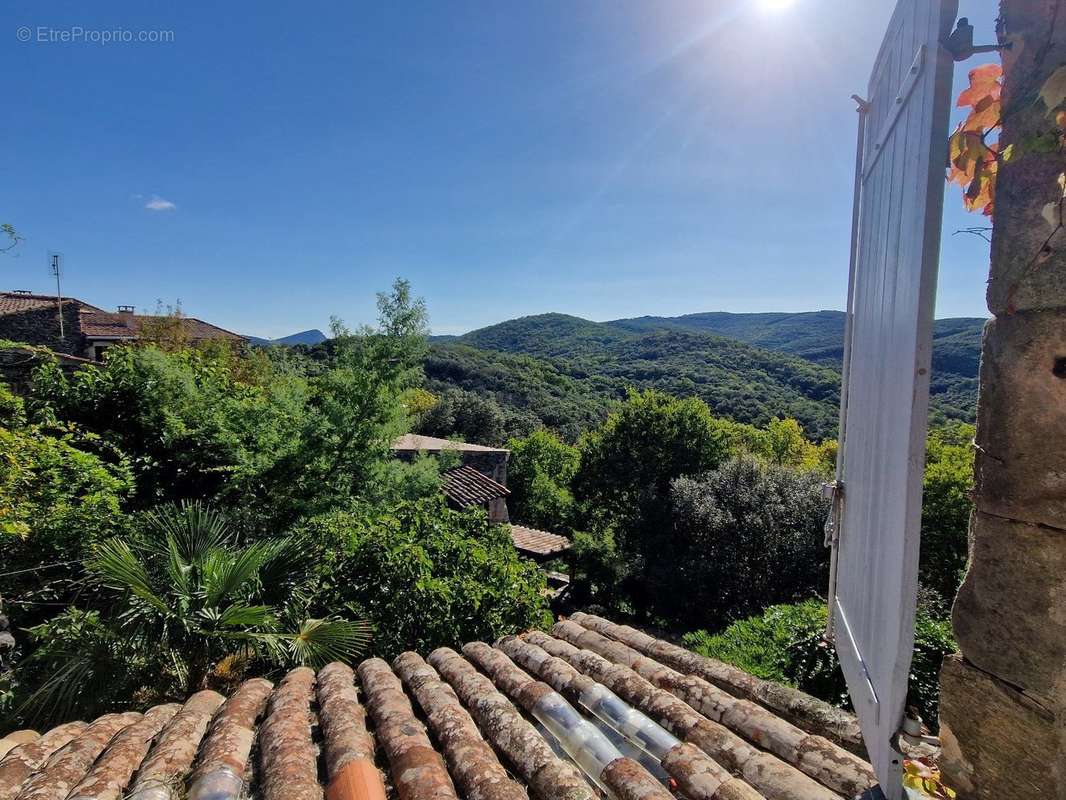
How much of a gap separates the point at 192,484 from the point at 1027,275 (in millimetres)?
12228

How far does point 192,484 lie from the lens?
10336mm

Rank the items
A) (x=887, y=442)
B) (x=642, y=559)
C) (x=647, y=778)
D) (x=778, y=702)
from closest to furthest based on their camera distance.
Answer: (x=887, y=442), (x=647, y=778), (x=778, y=702), (x=642, y=559)

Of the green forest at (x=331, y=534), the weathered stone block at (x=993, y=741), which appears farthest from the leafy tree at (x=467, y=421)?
the weathered stone block at (x=993, y=741)

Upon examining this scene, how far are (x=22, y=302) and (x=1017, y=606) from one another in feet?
84.9

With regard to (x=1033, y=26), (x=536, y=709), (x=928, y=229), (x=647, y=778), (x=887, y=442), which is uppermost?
(x=1033, y=26)

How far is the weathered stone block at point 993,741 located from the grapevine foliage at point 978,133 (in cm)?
112

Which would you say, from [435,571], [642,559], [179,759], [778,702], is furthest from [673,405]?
[179,759]

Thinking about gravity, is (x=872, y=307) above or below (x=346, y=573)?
above

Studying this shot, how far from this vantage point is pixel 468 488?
16344 millimetres

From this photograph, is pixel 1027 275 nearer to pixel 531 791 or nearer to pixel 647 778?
pixel 647 778

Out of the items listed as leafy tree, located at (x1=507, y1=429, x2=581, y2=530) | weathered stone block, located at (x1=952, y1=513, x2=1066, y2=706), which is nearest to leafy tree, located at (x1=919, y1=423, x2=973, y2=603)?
weathered stone block, located at (x1=952, y1=513, x2=1066, y2=706)

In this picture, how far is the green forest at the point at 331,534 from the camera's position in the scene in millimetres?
4902

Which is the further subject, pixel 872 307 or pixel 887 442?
pixel 872 307

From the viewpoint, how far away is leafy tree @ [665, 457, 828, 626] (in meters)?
12.1
